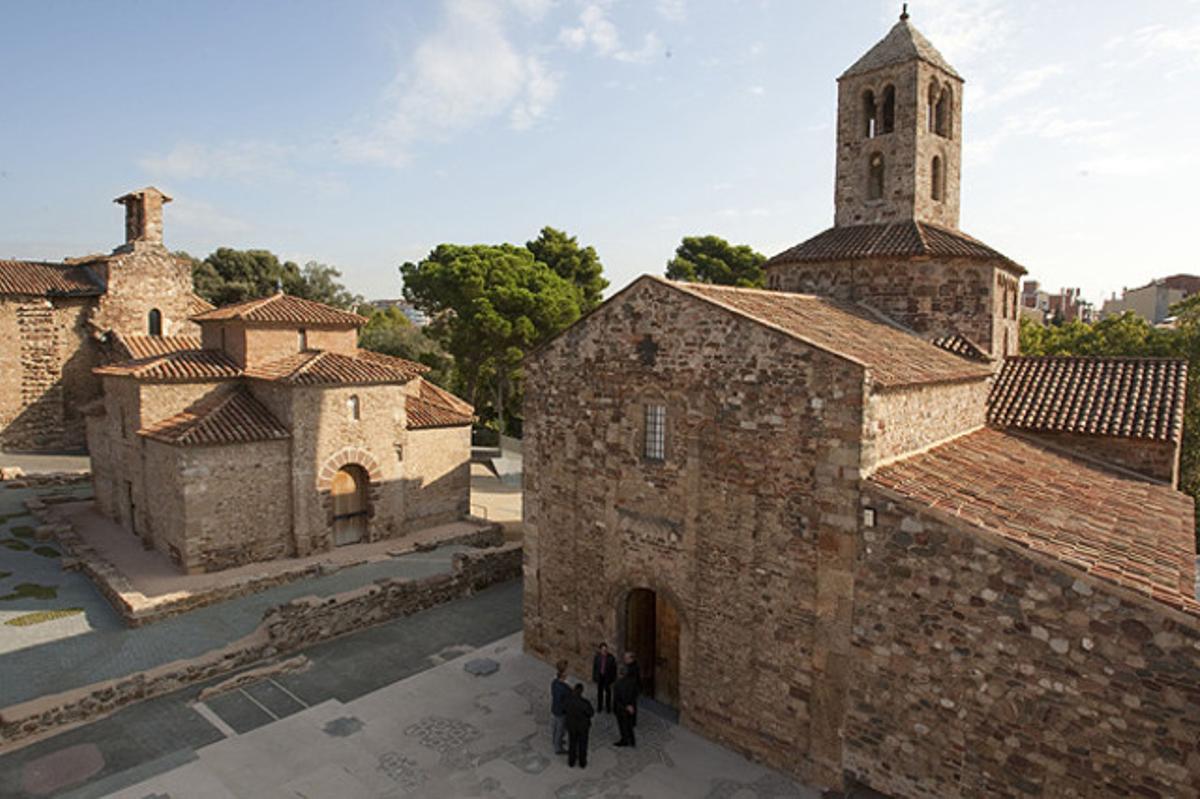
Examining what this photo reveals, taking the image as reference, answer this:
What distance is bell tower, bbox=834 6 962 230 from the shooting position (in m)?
15.9

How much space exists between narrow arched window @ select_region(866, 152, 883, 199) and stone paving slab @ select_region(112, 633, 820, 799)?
12.4m

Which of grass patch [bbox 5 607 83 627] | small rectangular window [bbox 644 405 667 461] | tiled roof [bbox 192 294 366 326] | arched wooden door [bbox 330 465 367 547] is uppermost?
tiled roof [bbox 192 294 366 326]

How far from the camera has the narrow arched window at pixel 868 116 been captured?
656 inches

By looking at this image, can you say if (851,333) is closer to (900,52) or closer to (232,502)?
(900,52)

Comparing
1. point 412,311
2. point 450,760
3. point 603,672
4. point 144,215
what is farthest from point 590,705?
point 412,311

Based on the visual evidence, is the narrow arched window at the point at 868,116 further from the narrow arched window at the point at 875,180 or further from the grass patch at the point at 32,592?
the grass patch at the point at 32,592

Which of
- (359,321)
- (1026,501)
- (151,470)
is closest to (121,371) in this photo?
(151,470)

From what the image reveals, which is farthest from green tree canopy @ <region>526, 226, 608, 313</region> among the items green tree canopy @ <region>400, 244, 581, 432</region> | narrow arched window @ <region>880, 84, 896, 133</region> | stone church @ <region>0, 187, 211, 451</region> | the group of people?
the group of people

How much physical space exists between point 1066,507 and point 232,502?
16.2 meters

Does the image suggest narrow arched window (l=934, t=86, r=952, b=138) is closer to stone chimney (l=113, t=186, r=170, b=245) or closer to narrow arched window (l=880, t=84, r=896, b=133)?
narrow arched window (l=880, t=84, r=896, b=133)

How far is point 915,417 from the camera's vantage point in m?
10.3

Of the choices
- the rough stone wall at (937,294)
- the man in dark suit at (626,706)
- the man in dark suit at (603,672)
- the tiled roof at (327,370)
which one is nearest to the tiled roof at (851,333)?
the rough stone wall at (937,294)

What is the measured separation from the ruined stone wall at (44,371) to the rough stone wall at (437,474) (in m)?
18.2

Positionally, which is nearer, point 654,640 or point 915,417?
point 915,417
